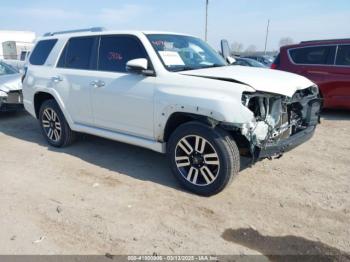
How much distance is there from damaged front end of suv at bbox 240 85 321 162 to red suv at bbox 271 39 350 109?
3520mm

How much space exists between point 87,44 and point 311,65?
5.34 m

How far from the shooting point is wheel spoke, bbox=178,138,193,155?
399cm

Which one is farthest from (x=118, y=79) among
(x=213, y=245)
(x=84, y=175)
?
(x=213, y=245)

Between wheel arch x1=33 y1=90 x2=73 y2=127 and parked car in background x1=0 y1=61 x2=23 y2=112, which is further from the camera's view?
parked car in background x1=0 y1=61 x2=23 y2=112

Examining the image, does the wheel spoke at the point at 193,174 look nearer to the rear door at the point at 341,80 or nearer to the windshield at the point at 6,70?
the rear door at the point at 341,80

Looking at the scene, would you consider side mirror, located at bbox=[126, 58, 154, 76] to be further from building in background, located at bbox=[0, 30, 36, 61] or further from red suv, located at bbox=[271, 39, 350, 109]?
Result: building in background, located at bbox=[0, 30, 36, 61]

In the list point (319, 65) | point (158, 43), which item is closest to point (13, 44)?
point (319, 65)

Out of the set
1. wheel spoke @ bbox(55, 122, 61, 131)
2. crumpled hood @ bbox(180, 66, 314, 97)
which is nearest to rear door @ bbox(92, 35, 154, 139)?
crumpled hood @ bbox(180, 66, 314, 97)

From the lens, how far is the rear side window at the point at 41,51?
19.4 ft

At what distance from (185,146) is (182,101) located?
544 millimetres

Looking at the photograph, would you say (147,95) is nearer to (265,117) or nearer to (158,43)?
(158,43)

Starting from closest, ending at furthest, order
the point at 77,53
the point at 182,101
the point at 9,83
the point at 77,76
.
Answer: the point at 182,101, the point at 77,76, the point at 77,53, the point at 9,83

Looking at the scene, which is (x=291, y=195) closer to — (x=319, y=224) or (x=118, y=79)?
(x=319, y=224)

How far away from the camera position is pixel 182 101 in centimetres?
386
